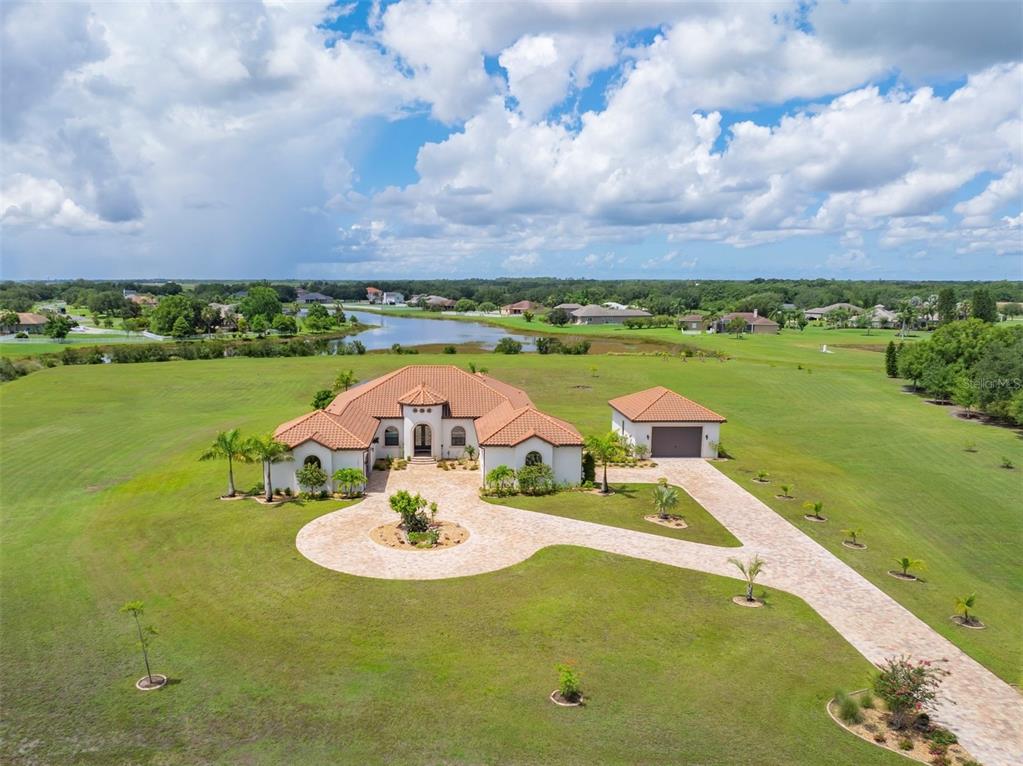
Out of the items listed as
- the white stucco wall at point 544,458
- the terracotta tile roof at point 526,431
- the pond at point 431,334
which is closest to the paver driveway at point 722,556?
the white stucco wall at point 544,458

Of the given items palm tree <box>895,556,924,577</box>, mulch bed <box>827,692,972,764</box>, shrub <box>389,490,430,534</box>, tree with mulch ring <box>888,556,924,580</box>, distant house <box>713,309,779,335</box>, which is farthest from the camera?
distant house <box>713,309,779,335</box>

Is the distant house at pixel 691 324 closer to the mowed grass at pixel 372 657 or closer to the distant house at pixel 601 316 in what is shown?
the distant house at pixel 601 316

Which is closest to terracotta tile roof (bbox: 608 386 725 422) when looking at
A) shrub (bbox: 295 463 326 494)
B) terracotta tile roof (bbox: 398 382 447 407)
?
terracotta tile roof (bbox: 398 382 447 407)

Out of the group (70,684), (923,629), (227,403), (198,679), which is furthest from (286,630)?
(227,403)

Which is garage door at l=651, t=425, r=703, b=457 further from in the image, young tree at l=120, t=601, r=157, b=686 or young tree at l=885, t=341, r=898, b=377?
young tree at l=885, t=341, r=898, b=377

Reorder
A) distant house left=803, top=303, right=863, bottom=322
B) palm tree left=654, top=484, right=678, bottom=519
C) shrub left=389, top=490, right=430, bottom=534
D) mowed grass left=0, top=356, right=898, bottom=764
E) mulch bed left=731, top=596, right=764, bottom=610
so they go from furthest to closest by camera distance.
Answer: distant house left=803, top=303, right=863, bottom=322, palm tree left=654, top=484, right=678, bottom=519, shrub left=389, top=490, right=430, bottom=534, mulch bed left=731, top=596, right=764, bottom=610, mowed grass left=0, top=356, right=898, bottom=764

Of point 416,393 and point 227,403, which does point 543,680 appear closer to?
point 416,393

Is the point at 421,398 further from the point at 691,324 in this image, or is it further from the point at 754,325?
the point at 754,325
